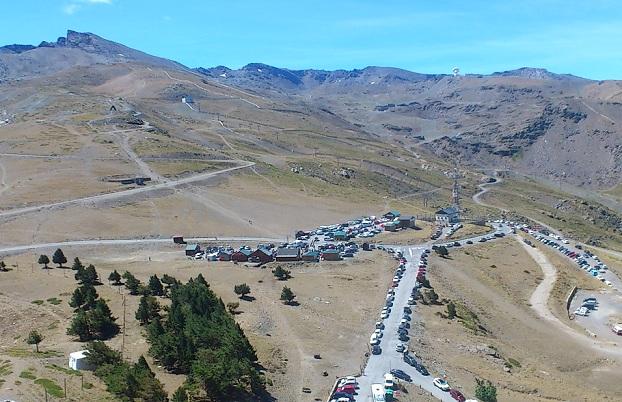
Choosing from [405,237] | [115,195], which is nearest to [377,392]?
[405,237]

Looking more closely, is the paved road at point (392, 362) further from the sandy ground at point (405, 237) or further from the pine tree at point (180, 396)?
the sandy ground at point (405, 237)

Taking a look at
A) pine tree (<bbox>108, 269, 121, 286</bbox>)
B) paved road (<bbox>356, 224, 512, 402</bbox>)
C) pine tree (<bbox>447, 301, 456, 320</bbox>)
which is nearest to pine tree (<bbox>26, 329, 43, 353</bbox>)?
pine tree (<bbox>108, 269, 121, 286</bbox>)

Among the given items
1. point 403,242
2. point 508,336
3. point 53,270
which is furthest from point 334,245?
point 53,270

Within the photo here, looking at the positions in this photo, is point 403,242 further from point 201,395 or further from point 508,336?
point 201,395

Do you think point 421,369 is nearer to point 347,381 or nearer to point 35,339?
point 347,381

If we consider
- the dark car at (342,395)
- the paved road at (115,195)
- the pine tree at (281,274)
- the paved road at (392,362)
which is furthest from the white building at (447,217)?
the dark car at (342,395)

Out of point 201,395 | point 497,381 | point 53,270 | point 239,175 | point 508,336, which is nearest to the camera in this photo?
point 201,395
